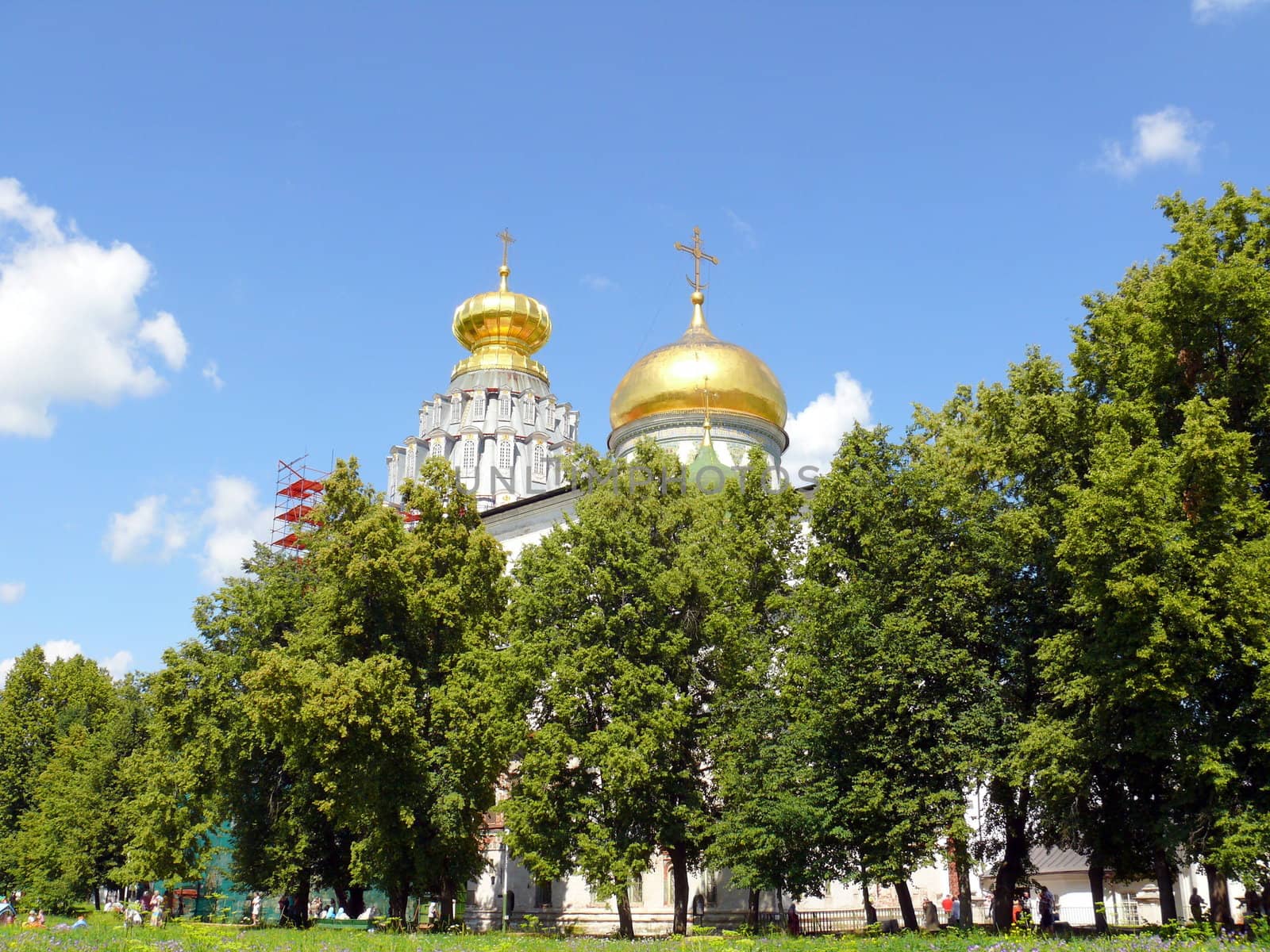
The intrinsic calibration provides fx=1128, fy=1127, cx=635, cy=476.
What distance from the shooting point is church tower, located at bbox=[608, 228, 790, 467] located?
129 ft

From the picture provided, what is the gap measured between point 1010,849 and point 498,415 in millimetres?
43052

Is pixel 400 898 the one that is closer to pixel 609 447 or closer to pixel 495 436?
pixel 609 447

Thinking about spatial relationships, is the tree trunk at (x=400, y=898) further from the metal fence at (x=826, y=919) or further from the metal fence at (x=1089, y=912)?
the metal fence at (x=1089, y=912)

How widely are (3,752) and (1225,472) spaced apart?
39903mm

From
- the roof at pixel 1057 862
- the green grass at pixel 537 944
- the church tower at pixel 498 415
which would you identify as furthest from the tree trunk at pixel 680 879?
the church tower at pixel 498 415

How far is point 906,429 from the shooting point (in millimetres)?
20484

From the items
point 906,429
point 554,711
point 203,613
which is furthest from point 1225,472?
point 203,613

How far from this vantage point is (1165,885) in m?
16.5

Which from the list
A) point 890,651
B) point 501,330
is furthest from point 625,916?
point 501,330

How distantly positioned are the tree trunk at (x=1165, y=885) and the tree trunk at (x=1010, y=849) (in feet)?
7.04

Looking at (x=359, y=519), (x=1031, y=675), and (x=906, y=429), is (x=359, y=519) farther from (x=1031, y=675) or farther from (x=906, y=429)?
(x=1031, y=675)

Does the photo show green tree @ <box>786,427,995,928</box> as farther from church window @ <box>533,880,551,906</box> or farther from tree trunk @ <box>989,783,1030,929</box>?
church window @ <box>533,880,551,906</box>

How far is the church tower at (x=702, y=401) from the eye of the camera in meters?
39.4

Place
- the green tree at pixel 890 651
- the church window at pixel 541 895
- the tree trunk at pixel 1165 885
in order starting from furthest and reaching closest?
the church window at pixel 541 895
the green tree at pixel 890 651
the tree trunk at pixel 1165 885
